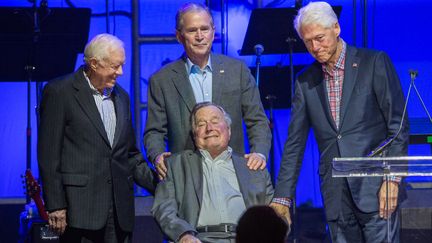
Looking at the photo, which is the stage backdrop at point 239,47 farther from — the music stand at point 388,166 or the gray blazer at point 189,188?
the music stand at point 388,166

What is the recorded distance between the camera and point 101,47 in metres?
4.33

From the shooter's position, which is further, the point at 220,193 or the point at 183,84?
the point at 183,84

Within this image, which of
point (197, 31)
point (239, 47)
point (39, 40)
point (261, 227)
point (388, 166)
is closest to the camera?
point (261, 227)

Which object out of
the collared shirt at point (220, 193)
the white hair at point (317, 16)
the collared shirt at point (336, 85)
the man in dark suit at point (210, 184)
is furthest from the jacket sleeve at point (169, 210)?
the white hair at point (317, 16)

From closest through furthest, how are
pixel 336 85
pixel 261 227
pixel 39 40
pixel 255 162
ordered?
1. pixel 261 227
2. pixel 336 85
3. pixel 255 162
4. pixel 39 40

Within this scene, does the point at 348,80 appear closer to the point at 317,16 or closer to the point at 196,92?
the point at 317,16

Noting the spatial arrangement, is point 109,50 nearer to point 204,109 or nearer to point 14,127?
point 204,109

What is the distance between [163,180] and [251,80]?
0.75 metres

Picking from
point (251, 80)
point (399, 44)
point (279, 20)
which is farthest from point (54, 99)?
point (399, 44)

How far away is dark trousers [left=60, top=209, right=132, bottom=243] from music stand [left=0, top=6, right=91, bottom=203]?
2.14 meters

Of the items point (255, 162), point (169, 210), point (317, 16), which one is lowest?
point (169, 210)

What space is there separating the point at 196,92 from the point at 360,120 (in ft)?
3.08

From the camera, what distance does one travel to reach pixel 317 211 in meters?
7.16

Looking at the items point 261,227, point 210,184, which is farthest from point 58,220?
point 261,227
